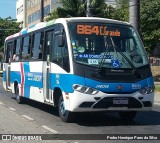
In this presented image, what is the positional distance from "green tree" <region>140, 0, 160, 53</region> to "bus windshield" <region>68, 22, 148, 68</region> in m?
21.8

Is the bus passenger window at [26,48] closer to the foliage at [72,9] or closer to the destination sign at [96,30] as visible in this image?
the destination sign at [96,30]

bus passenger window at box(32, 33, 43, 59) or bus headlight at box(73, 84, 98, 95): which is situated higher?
bus passenger window at box(32, 33, 43, 59)

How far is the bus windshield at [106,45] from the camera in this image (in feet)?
38.0

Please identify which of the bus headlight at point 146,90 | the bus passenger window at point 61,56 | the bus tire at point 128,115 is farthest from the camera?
the bus tire at point 128,115

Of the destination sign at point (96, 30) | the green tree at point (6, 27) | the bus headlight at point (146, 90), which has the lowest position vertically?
the bus headlight at point (146, 90)

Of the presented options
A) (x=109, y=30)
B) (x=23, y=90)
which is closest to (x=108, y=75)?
(x=109, y=30)

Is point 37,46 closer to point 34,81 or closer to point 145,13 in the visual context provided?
point 34,81

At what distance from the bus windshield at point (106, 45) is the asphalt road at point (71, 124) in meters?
1.60

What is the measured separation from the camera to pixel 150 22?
114ft

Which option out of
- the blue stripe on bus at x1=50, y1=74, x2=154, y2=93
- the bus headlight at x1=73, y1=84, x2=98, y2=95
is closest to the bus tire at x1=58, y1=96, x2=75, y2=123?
the blue stripe on bus at x1=50, y1=74, x2=154, y2=93

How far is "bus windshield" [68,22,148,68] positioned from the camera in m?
11.6

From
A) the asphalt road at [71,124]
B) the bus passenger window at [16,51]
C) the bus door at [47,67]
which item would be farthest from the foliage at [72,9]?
the bus door at [47,67]

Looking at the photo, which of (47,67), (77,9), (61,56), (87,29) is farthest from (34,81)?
(77,9)

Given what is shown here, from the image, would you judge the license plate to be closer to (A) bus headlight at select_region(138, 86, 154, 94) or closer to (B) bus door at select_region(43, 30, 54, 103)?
(A) bus headlight at select_region(138, 86, 154, 94)
